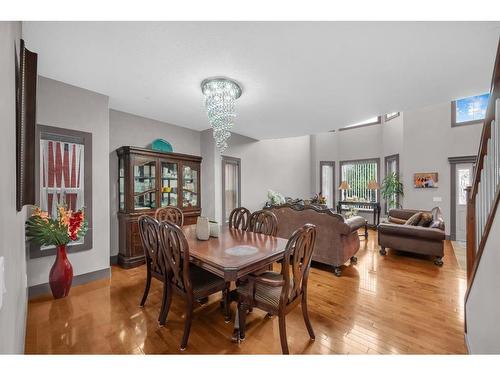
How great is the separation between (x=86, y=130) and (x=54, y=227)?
129 cm

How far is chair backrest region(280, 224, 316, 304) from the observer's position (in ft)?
5.12

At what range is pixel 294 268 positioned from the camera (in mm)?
1648

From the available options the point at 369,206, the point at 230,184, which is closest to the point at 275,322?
the point at 230,184

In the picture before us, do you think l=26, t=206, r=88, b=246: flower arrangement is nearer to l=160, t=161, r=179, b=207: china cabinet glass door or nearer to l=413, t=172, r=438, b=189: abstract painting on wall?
l=160, t=161, r=179, b=207: china cabinet glass door

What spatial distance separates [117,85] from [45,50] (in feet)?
2.45

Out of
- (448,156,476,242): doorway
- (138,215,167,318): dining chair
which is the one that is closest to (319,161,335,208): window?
(448,156,476,242): doorway

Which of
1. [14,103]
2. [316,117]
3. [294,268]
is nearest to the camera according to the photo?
[14,103]

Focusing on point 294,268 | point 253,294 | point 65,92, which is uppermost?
point 65,92

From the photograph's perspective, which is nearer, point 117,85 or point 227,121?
point 117,85

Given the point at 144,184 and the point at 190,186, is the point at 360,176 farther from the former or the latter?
the point at 144,184
